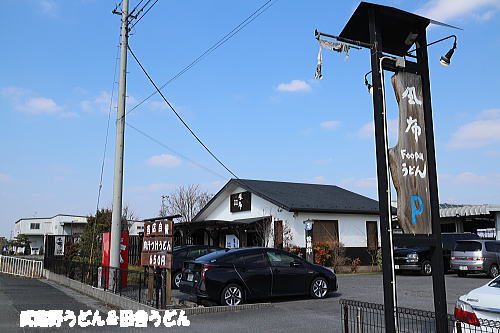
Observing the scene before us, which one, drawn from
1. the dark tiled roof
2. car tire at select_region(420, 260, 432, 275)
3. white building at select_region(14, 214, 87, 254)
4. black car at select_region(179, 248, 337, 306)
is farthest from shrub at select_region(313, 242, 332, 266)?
white building at select_region(14, 214, 87, 254)

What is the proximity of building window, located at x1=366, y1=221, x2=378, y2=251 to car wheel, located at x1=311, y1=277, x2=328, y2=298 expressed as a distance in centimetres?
1432

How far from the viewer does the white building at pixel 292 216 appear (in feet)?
83.4

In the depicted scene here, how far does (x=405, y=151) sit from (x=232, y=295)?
7304mm

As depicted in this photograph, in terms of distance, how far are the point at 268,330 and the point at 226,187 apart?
22431 millimetres

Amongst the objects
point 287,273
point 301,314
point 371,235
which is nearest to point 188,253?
point 287,273

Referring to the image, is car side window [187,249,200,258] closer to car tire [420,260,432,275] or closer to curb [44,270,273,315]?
curb [44,270,273,315]

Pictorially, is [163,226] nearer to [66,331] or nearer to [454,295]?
[66,331]

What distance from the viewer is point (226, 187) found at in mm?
31219

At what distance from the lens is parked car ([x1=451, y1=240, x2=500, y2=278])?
64.9 ft

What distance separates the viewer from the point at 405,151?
5.58 meters

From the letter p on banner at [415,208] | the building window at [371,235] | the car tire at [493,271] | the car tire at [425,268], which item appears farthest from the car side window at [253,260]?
the building window at [371,235]

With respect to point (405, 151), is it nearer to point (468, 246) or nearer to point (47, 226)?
point (468, 246)

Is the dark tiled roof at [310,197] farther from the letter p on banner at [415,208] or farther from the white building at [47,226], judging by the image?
the white building at [47,226]

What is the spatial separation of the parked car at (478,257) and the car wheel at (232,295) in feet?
41.6
